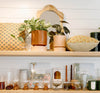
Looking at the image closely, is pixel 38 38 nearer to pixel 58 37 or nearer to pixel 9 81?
pixel 58 37

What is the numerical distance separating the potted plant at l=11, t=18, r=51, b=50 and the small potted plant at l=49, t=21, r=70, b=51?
11 cm

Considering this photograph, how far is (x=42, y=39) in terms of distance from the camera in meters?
1.92

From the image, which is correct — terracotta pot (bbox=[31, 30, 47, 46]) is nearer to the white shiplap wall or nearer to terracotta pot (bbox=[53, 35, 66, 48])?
terracotta pot (bbox=[53, 35, 66, 48])

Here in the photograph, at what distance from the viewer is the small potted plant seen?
6.47 ft

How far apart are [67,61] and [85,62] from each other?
204 mm

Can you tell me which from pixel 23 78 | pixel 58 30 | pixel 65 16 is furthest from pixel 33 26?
pixel 23 78

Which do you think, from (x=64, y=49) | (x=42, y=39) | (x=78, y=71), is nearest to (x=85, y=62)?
(x=78, y=71)

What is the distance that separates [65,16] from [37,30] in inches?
17.6

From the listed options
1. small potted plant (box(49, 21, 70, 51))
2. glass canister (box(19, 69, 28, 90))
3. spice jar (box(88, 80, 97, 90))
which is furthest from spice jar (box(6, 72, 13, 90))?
spice jar (box(88, 80, 97, 90))

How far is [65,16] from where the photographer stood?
2197 mm

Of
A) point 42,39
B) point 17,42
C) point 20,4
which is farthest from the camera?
point 20,4

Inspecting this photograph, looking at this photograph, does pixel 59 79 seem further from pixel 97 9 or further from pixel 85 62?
pixel 97 9

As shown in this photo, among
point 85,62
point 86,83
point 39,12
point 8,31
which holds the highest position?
point 39,12

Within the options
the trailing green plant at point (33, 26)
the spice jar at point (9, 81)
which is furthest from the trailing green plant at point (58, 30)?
the spice jar at point (9, 81)
